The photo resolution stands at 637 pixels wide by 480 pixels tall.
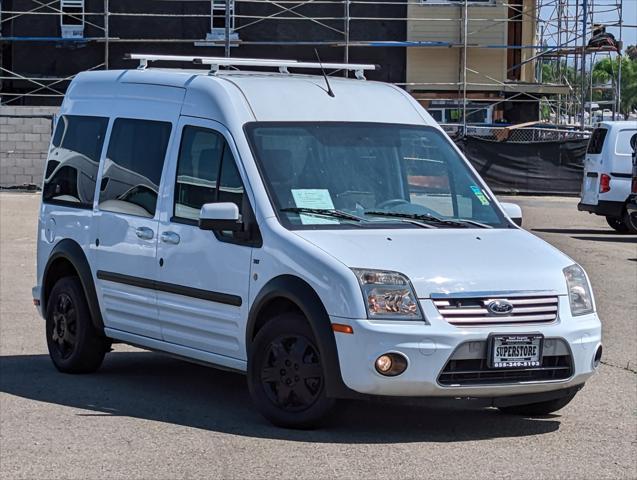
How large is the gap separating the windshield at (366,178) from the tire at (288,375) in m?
0.66

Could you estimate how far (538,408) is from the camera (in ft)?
27.0

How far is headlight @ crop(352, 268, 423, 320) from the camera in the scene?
7160 millimetres

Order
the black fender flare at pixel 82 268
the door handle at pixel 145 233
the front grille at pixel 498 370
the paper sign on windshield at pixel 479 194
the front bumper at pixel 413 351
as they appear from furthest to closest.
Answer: the black fender flare at pixel 82 268 < the door handle at pixel 145 233 < the paper sign on windshield at pixel 479 194 < the front grille at pixel 498 370 < the front bumper at pixel 413 351

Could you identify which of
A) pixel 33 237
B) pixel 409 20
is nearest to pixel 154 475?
pixel 33 237

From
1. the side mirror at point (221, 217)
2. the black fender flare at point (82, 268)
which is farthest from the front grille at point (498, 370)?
the black fender flare at point (82, 268)

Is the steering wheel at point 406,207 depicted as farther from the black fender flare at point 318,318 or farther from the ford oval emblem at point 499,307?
the ford oval emblem at point 499,307

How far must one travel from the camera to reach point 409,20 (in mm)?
37438

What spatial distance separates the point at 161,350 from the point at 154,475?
234 centimetres

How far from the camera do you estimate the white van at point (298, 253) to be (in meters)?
7.21

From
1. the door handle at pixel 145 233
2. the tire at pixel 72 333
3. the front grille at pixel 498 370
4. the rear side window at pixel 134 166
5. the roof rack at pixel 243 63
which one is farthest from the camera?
the tire at pixel 72 333

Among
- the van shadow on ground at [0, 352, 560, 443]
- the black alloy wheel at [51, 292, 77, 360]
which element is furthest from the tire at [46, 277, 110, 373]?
the van shadow on ground at [0, 352, 560, 443]

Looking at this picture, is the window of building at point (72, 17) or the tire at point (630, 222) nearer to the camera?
the tire at point (630, 222)

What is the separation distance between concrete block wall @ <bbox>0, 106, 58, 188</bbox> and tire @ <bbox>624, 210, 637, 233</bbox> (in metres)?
16.1

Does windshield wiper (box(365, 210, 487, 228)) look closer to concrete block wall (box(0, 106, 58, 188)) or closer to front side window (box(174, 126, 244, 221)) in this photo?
front side window (box(174, 126, 244, 221))
